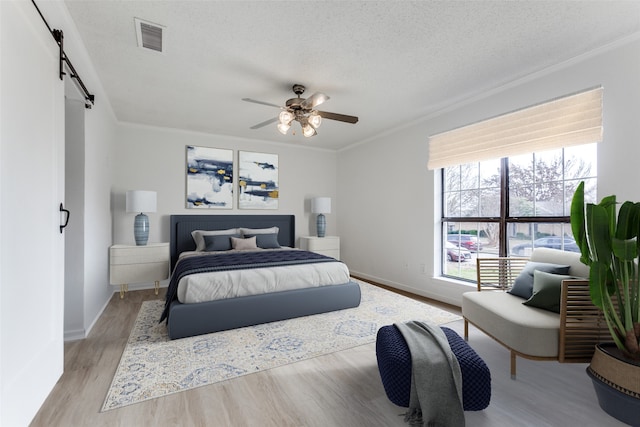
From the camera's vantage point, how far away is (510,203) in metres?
3.41

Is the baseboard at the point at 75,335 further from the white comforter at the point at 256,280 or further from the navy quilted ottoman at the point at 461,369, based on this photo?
the navy quilted ottoman at the point at 461,369

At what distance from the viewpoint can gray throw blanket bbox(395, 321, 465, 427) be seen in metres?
1.58

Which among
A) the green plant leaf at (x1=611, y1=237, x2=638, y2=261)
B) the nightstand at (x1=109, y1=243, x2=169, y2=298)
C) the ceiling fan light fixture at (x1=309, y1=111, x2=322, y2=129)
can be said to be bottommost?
the nightstand at (x1=109, y1=243, x2=169, y2=298)

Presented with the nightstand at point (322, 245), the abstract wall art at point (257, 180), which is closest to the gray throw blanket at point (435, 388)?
the nightstand at point (322, 245)

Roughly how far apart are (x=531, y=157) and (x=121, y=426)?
4142mm

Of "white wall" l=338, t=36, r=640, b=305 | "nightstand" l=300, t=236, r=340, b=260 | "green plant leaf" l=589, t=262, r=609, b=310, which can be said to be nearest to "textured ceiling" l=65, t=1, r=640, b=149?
"white wall" l=338, t=36, r=640, b=305

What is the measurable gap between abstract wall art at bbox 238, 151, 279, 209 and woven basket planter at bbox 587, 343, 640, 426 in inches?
186

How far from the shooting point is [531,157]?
324 cm

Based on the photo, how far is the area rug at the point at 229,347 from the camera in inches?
78.8

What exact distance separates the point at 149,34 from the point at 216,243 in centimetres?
285

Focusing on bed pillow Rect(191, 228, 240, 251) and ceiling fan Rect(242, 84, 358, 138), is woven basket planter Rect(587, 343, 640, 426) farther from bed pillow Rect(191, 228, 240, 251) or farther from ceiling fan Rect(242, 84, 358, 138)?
bed pillow Rect(191, 228, 240, 251)

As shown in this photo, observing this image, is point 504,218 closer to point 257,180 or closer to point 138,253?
point 257,180

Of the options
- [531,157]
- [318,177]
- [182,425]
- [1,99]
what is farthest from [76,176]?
[531,157]

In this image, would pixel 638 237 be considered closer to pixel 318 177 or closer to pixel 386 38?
pixel 386 38
